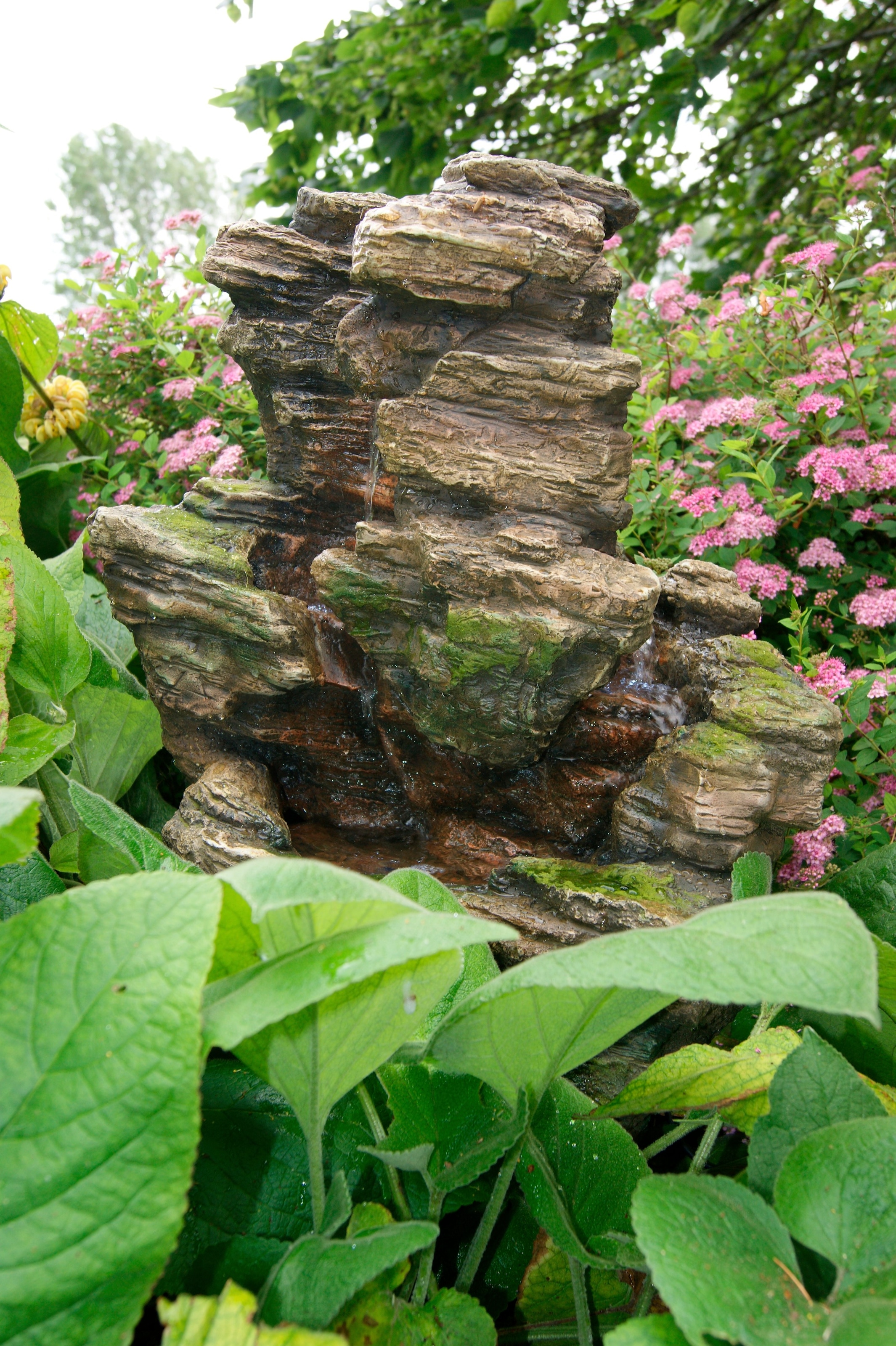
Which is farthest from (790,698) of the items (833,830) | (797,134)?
(797,134)

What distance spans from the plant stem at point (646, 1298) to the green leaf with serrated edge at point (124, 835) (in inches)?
21.3

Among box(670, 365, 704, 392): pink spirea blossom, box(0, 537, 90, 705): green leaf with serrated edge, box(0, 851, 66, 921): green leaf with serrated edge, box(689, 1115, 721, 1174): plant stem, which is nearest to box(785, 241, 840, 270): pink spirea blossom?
box(670, 365, 704, 392): pink spirea blossom

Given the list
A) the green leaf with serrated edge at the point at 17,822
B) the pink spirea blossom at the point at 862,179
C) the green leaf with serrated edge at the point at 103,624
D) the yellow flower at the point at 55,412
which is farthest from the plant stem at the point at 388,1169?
the pink spirea blossom at the point at 862,179

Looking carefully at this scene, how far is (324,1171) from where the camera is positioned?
2.51 feet

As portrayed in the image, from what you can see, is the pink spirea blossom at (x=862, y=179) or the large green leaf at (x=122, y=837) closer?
the large green leaf at (x=122, y=837)

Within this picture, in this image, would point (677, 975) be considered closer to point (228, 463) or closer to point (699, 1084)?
point (699, 1084)

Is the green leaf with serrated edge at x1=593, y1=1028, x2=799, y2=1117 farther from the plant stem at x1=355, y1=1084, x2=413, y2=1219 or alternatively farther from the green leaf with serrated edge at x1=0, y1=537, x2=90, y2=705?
the green leaf with serrated edge at x1=0, y1=537, x2=90, y2=705

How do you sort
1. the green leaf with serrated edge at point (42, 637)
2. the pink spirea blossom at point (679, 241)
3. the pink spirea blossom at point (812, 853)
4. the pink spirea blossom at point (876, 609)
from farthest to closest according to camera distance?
1. the pink spirea blossom at point (679, 241)
2. the pink spirea blossom at point (876, 609)
3. the pink spirea blossom at point (812, 853)
4. the green leaf with serrated edge at point (42, 637)

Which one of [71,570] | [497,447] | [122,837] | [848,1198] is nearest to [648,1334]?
[848,1198]

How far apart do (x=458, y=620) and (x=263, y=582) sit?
15.8 inches

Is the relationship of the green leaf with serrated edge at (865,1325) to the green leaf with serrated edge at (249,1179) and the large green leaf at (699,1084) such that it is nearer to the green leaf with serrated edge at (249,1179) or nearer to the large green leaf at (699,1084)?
the large green leaf at (699,1084)

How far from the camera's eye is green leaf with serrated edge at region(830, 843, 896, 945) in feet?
3.51

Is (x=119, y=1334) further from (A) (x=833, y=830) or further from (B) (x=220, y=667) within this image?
(A) (x=833, y=830)

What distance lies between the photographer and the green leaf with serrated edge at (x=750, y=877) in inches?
40.2
